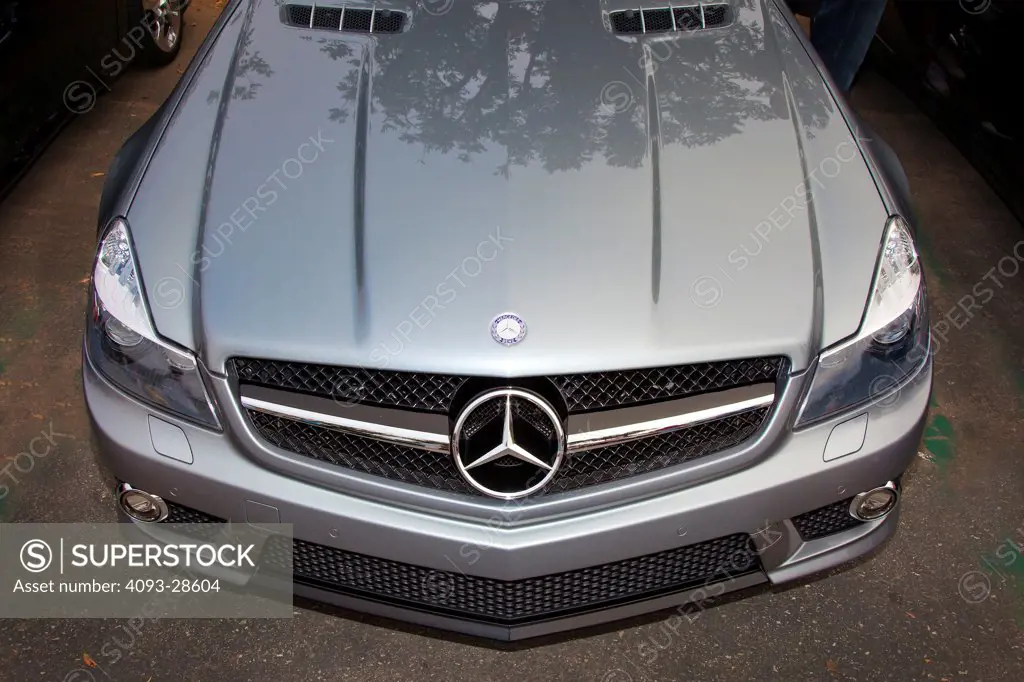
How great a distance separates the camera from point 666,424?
200cm

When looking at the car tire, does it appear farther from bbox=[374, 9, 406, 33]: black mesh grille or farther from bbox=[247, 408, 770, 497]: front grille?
bbox=[247, 408, 770, 497]: front grille

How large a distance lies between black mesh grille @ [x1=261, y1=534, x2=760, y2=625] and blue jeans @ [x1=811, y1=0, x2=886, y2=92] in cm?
263

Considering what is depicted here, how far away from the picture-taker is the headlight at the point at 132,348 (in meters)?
2.04

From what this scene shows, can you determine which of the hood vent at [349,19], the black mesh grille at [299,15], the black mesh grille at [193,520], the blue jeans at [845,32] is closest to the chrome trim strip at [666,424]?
the black mesh grille at [193,520]

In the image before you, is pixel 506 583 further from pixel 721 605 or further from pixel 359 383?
pixel 721 605

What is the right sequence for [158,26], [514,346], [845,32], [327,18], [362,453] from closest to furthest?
[514,346] < [362,453] < [327,18] < [845,32] < [158,26]

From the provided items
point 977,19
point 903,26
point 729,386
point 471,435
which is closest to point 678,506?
point 729,386

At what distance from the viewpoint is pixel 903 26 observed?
4676 mm

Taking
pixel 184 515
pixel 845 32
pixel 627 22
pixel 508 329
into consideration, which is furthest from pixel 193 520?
pixel 845 32

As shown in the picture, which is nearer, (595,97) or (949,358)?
(595,97)

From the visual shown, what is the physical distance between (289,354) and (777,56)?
1.52m

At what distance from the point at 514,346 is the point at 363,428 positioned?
0.35 m

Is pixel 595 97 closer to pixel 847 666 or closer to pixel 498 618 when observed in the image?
pixel 498 618

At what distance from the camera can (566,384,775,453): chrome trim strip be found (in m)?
1.97
